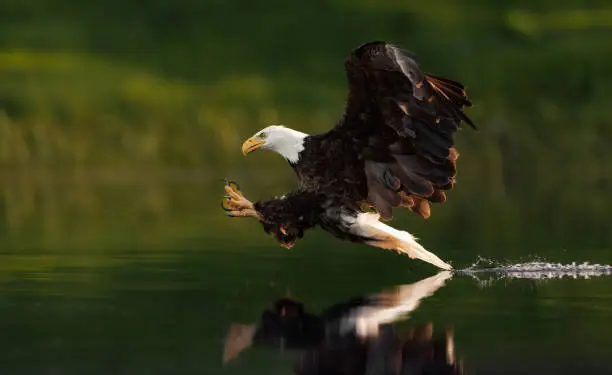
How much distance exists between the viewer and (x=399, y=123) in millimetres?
18516

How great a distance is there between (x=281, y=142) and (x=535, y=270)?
4.41 m

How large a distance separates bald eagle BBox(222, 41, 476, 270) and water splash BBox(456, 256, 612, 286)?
1590 mm

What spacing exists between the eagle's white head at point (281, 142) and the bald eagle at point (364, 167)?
0.01 metres

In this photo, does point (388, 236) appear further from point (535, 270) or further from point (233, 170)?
point (233, 170)

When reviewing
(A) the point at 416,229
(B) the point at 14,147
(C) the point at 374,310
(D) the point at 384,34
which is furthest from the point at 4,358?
(D) the point at 384,34

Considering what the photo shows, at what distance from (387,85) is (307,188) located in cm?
200

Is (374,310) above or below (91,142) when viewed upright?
below

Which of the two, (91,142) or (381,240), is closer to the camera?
(381,240)

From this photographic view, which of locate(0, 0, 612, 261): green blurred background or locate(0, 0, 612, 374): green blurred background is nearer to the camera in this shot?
locate(0, 0, 612, 374): green blurred background

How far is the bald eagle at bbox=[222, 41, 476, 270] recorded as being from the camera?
18.9 m

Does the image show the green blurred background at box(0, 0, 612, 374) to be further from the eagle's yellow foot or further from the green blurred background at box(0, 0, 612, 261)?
the eagle's yellow foot

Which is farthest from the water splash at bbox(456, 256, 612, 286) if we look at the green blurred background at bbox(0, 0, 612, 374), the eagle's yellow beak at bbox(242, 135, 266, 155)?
the eagle's yellow beak at bbox(242, 135, 266, 155)

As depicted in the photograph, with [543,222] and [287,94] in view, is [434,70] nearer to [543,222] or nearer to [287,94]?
[287,94]

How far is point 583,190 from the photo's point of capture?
54.9 metres
